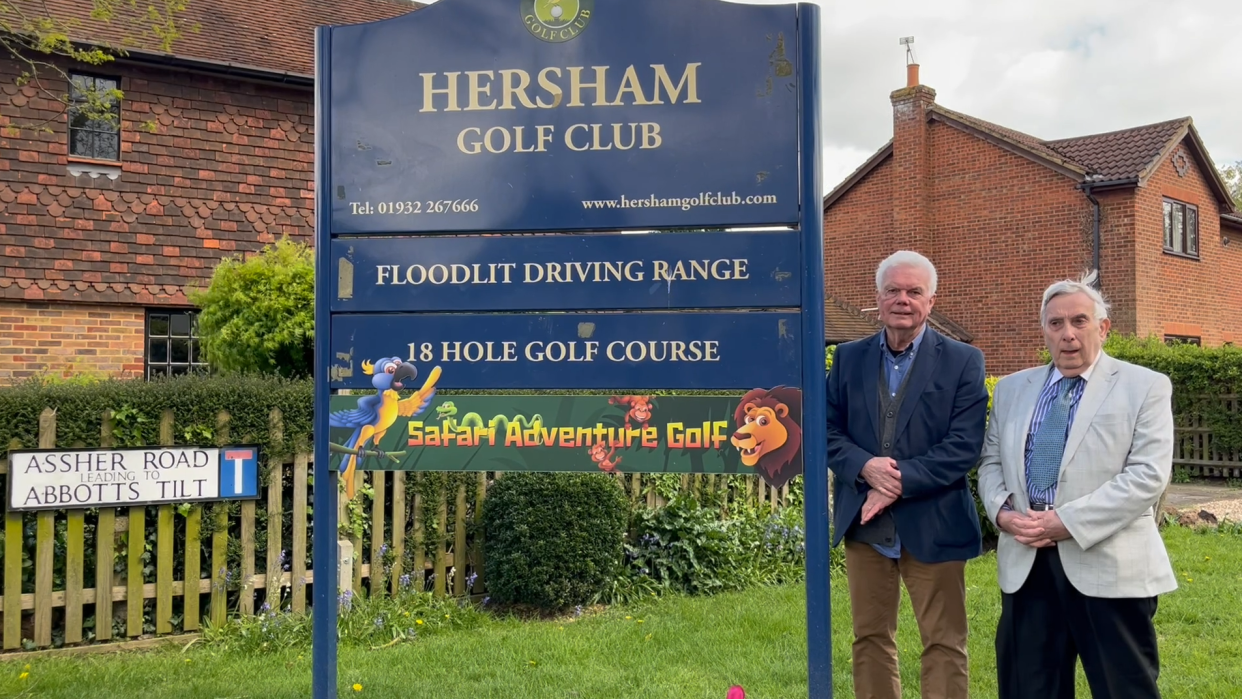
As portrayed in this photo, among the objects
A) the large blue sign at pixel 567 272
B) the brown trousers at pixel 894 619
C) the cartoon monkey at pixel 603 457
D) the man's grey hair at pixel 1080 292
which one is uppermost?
the large blue sign at pixel 567 272

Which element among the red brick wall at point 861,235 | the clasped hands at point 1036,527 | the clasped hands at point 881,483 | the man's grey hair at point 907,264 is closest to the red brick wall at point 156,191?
the man's grey hair at point 907,264

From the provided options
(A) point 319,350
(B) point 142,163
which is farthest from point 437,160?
(B) point 142,163

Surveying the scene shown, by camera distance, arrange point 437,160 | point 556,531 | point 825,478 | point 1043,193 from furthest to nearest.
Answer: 1. point 1043,193
2. point 556,531
3. point 437,160
4. point 825,478

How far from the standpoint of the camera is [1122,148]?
19.4 m

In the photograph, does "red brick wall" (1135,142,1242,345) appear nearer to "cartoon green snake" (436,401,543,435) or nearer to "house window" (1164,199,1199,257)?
"house window" (1164,199,1199,257)

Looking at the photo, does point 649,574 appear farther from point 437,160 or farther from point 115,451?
point 437,160

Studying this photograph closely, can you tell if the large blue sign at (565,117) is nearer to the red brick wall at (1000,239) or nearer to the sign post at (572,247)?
the sign post at (572,247)

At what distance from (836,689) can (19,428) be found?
4441mm

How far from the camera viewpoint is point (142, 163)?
11.7m

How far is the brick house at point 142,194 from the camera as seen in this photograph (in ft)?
36.4

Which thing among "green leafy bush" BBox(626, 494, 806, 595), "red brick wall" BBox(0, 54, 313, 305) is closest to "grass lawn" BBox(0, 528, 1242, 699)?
"green leafy bush" BBox(626, 494, 806, 595)

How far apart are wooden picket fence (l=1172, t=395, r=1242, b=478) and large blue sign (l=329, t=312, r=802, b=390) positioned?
13.0m

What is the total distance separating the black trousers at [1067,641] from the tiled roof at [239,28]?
1042 centimetres

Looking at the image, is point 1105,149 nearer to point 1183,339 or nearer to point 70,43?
point 1183,339
